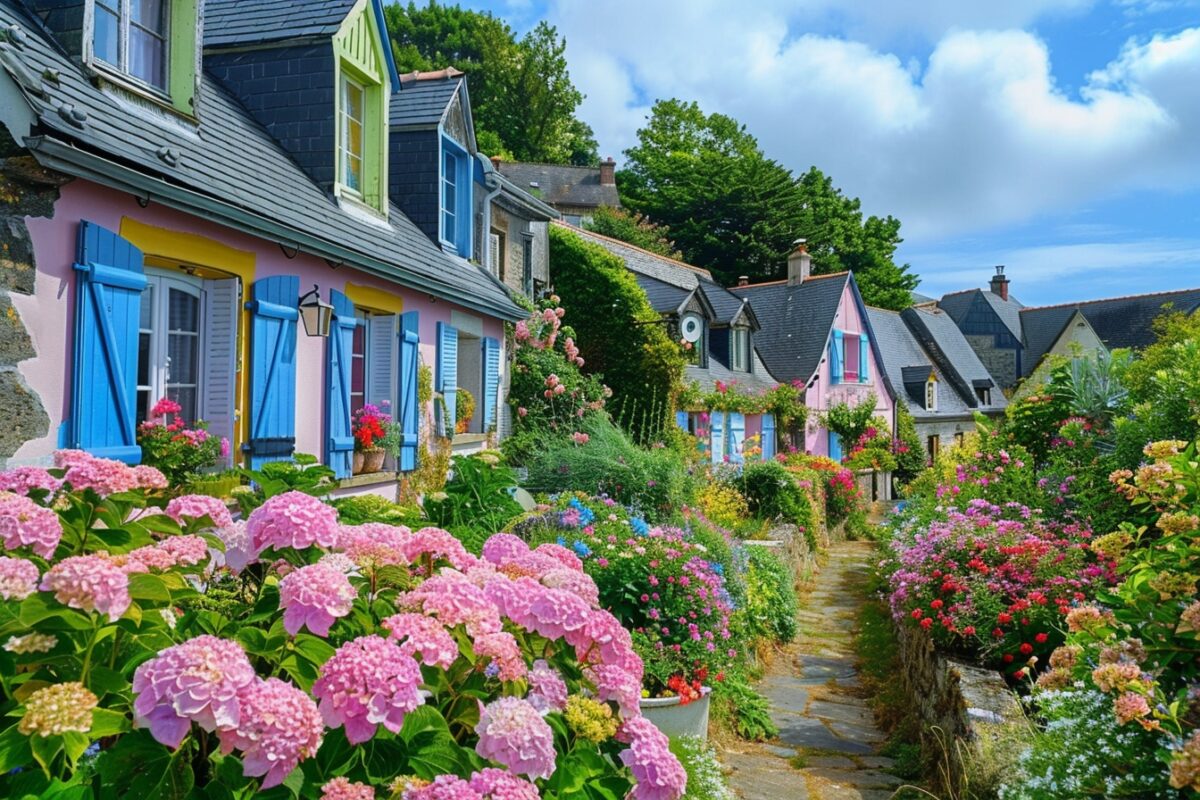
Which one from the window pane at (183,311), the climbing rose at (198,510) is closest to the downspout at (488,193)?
the window pane at (183,311)

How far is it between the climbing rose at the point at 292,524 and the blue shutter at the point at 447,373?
7672 millimetres

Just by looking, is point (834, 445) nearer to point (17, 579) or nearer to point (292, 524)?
point (292, 524)

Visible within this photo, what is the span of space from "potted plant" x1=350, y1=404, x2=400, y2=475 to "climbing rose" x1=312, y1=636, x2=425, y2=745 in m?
6.51

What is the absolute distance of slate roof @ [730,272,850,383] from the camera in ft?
80.8

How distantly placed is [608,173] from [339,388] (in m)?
38.4

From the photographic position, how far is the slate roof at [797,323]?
24.6 metres

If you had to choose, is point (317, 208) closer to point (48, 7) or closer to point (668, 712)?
point (48, 7)

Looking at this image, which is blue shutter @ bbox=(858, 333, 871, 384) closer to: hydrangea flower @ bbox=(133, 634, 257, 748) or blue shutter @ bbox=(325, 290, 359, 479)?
blue shutter @ bbox=(325, 290, 359, 479)

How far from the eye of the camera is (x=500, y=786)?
64.7 inches

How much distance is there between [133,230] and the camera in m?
5.27

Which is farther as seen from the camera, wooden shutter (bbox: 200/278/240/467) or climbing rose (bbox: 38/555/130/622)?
wooden shutter (bbox: 200/278/240/467)

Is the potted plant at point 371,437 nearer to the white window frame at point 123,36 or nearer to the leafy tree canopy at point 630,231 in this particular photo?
the white window frame at point 123,36

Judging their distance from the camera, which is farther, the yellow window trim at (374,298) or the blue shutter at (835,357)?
the blue shutter at (835,357)

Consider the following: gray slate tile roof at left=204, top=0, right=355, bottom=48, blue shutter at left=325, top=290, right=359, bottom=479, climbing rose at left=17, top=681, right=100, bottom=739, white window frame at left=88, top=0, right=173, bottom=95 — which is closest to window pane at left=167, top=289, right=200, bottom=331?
blue shutter at left=325, top=290, right=359, bottom=479
